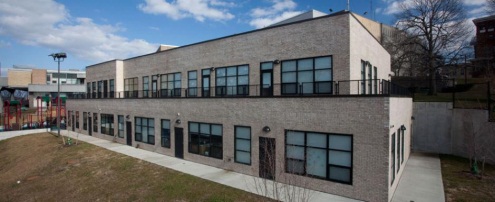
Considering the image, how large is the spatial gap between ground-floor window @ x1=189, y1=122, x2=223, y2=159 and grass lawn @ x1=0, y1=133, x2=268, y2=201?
2631mm

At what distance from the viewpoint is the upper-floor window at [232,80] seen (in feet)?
61.4

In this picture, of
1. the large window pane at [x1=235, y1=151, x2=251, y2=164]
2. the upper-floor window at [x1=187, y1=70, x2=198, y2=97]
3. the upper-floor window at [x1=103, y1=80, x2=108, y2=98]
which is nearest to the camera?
the large window pane at [x1=235, y1=151, x2=251, y2=164]

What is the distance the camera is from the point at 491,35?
5041 cm

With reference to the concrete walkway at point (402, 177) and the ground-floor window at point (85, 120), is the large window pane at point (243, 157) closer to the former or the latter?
the concrete walkway at point (402, 177)

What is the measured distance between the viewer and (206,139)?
1920cm

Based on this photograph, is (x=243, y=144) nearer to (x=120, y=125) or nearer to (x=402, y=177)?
(x=402, y=177)

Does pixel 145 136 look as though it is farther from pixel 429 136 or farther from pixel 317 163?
pixel 429 136

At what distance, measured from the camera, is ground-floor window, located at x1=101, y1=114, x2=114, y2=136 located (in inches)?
1185

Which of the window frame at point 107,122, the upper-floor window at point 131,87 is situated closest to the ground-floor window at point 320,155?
the upper-floor window at point 131,87

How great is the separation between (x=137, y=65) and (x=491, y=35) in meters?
60.3

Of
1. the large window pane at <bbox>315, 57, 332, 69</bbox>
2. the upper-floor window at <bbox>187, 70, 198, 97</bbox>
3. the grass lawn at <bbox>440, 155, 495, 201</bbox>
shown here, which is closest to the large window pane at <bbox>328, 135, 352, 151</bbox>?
the large window pane at <bbox>315, 57, 332, 69</bbox>

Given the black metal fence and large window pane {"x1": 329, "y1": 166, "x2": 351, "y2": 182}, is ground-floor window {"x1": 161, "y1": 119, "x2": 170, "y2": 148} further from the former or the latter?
large window pane {"x1": 329, "y1": 166, "x2": 351, "y2": 182}

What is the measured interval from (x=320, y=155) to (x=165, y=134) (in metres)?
13.8

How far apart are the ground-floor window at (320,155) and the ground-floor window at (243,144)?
2.81 meters
